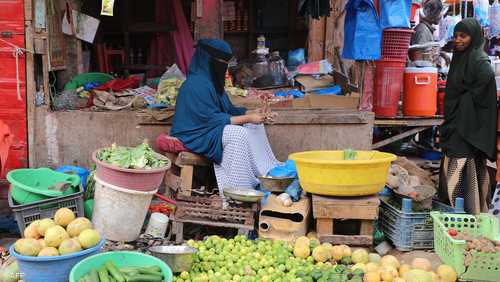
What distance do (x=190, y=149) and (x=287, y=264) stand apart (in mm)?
1692

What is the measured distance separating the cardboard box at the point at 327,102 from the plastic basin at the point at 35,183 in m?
2.80

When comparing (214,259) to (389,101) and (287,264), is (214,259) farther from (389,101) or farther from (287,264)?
(389,101)

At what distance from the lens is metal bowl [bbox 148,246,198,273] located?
398 centimetres

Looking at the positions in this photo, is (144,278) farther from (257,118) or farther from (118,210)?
(257,118)

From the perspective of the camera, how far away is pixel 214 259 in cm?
428

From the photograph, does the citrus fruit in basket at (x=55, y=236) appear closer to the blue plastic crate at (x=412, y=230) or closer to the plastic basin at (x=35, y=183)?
the plastic basin at (x=35, y=183)

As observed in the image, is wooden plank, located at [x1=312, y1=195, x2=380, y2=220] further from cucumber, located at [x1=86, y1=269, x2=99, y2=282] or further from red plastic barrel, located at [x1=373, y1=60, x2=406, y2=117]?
red plastic barrel, located at [x1=373, y1=60, x2=406, y2=117]

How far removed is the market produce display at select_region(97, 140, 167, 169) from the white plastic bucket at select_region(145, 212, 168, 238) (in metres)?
0.55

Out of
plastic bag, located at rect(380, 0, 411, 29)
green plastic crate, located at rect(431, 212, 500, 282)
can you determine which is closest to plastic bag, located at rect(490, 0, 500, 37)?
plastic bag, located at rect(380, 0, 411, 29)

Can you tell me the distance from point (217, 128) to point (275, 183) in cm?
79

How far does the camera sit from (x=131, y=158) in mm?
4621

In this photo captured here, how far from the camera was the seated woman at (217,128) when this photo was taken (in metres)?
5.30

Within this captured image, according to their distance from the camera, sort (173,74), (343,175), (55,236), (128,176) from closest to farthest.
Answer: (55,236), (128,176), (343,175), (173,74)

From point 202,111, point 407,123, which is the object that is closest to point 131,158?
point 202,111
